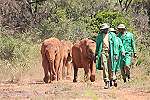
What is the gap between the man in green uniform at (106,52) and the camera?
1402 cm

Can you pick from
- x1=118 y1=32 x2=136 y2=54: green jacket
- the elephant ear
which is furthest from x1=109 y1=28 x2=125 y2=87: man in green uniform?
the elephant ear

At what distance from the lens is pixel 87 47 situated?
18.2m

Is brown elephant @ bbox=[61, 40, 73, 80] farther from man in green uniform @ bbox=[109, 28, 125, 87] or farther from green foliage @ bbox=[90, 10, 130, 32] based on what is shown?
green foliage @ bbox=[90, 10, 130, 32]

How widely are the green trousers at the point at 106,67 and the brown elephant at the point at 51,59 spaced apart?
4.72 meters

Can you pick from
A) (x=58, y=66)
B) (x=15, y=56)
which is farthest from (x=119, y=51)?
(x=15, y=56)

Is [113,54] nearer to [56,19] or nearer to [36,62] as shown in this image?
[36,62]

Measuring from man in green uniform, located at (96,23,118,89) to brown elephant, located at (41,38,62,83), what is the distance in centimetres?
472

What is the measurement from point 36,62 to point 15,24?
1282cm

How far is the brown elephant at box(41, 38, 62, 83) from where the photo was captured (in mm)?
18781

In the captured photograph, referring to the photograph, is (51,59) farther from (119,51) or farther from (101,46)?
(101,46)

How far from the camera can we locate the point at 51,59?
18.8 metres

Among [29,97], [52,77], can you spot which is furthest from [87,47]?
[29,97]

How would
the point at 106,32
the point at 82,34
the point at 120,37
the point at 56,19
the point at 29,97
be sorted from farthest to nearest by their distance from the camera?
1. the point at 56,19
2. the point at 82,34
3. the point at 120,37
4. the point at 106,32
5. the point at 29,97

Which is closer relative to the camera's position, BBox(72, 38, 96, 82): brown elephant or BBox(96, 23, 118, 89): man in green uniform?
BBox(96, 23, 118, 89): man in green uniform
